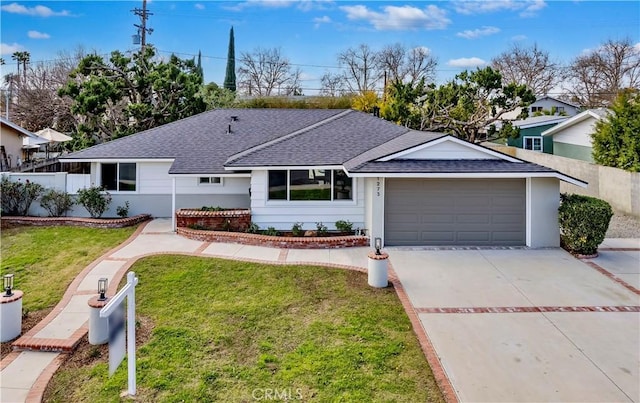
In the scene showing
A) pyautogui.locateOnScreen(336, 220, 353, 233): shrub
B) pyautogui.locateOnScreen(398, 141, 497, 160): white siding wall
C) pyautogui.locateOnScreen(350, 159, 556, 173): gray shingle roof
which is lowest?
pyautogui.locateOnScreen(336, 220, 353, 233): shrub

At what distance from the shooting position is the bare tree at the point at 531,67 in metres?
52.4

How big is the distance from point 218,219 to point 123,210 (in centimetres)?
498

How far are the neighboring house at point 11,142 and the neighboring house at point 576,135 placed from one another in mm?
31807

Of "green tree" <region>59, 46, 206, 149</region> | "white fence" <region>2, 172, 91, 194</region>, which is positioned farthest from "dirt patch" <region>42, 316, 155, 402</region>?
"green tree" <region>59, 46, 206, 149</region>

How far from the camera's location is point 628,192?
1762 centimetres

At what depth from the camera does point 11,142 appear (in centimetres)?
2538

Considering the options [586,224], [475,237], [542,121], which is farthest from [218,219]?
[542,121]

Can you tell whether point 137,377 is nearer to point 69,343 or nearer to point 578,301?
point 69,343

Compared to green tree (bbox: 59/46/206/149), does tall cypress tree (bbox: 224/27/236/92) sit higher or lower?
higher

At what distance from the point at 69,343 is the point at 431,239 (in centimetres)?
1003

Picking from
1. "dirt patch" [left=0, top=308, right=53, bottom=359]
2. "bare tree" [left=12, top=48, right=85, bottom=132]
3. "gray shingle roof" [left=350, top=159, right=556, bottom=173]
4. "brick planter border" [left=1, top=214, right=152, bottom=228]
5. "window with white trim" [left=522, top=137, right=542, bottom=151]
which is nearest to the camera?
"dirt patch" [left=0, top=308, right=53, bottom=359]

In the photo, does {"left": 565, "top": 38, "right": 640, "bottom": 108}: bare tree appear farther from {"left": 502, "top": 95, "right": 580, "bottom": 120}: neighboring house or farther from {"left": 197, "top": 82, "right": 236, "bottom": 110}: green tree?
{"left": 197, "top": 82, "right": 236, "bottom": 110}: green tree

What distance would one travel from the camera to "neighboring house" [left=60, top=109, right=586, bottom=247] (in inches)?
524

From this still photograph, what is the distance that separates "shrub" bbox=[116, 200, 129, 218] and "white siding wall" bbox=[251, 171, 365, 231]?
19.7ft
